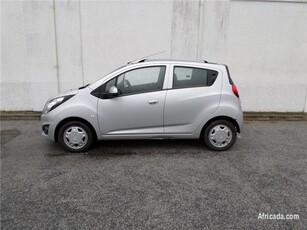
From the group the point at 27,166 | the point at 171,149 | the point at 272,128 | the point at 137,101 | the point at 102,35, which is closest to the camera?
the point at 27,166

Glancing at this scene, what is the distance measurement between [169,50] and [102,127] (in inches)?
138

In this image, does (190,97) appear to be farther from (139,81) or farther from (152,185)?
(152,185)

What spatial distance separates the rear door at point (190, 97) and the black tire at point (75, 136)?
4.57 ft

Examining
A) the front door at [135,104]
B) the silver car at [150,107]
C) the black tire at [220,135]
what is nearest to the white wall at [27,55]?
the silver car at [150,107]

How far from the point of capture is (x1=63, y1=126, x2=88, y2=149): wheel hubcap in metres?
4.41

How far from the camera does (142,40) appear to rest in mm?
6887

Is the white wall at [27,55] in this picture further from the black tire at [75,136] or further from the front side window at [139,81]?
the front side window at [139,81]

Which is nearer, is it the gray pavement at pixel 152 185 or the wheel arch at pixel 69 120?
the gray pavement at pixel 152 185

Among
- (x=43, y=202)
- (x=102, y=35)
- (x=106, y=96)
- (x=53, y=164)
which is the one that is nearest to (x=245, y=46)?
(x=102, y=35)

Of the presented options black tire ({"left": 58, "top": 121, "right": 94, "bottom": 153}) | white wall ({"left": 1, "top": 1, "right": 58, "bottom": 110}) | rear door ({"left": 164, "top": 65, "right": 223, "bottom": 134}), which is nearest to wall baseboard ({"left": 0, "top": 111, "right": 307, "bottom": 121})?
white wall ({"left": 1, "top": 1, "right": 58, "bottom": 110})

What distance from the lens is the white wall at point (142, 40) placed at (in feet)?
22.1

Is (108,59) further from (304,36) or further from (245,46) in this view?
(304,36)

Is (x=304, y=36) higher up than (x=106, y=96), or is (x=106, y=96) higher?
(x=304, y=36)

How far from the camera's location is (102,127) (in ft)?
14.4
